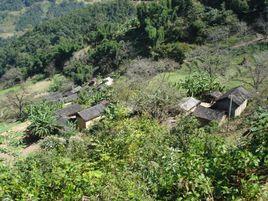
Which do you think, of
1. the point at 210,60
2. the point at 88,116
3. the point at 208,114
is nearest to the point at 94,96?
the point at 88,116

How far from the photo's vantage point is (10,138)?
42.7 m

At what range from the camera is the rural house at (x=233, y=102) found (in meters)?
35.2

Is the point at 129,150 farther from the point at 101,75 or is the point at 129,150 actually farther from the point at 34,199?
the point at 101,75

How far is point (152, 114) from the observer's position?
33.2 meters

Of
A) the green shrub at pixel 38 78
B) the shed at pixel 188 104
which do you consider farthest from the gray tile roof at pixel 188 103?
the green shrub at pixel 38 78

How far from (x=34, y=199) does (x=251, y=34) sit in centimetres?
5845

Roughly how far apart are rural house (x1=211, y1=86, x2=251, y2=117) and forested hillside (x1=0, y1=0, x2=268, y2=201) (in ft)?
0.42

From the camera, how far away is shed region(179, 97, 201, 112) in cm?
3542

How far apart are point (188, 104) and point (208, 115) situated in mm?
3164

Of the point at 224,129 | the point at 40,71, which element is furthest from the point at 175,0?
the point at 224,129

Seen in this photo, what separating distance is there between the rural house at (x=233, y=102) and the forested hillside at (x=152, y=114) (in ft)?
0.42

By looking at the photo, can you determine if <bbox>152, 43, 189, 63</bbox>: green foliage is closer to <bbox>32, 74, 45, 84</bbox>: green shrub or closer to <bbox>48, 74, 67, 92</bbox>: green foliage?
<bbox>48, 74, 67, 92</bbox>: green foliage

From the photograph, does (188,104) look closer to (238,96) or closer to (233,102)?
(233,102)

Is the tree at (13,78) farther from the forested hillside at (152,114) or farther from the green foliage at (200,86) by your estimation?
the green foliage at (200,86)
